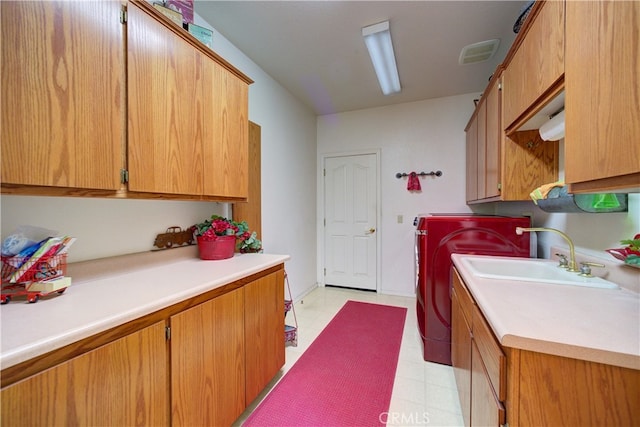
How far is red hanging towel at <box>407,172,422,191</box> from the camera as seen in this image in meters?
3.32

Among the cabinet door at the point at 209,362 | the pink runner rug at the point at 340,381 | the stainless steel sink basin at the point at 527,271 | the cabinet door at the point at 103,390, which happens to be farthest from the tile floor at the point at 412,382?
the stainless steel sink basin at the point at 527,271

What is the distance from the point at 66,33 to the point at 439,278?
244 centimetres

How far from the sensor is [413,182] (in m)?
3.33

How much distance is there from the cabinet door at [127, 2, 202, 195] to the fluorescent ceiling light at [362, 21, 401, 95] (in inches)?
52.8

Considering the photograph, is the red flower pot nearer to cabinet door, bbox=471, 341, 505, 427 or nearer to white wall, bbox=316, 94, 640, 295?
cabinet door, bbox=471, 341, 505, 427

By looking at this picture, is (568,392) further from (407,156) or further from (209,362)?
(407,156)

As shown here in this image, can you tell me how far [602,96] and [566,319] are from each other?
2.28 ft

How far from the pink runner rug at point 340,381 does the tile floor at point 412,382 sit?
0.05 metres

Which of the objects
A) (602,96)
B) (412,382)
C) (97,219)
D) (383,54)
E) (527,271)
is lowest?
(412,382)

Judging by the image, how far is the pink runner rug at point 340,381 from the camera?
1.47m

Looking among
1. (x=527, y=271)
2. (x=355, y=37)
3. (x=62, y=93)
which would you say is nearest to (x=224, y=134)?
(x=62, y=93)

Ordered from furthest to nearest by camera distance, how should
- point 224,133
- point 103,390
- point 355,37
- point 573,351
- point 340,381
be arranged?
point 355,37, point 340,381, point 224,133, point 103,390, point 573,351

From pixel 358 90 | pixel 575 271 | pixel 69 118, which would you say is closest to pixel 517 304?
pixel 575 271

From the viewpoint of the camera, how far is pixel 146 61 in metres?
1.16
